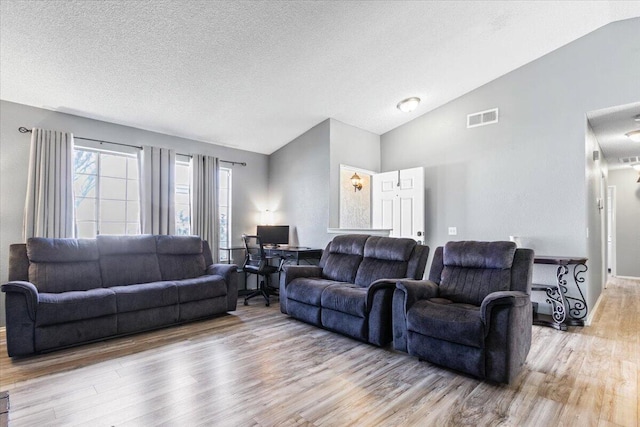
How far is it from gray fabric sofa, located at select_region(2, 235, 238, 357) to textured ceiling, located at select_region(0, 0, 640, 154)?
5.72ft

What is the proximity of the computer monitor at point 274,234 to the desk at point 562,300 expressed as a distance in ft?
12.2

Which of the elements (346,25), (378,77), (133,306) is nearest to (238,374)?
(133,306)

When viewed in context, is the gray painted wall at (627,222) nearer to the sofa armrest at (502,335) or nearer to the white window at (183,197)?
the sofa armrest at (502,335)

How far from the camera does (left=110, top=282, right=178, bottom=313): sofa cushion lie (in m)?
3.44

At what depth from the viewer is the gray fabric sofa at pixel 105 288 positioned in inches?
116

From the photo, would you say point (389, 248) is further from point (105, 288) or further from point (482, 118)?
point (105, 288)

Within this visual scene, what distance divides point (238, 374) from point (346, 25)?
3.38 m

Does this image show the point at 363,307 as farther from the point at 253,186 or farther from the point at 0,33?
the point at 0,33

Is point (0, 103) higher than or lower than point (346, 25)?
lower

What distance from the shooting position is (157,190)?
4.75m

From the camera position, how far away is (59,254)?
11.7ft

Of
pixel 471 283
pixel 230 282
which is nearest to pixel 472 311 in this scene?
pixel 471 283

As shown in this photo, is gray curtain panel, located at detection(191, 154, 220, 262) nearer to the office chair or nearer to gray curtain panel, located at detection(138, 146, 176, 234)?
gray curtain panel, located at detection(138, 146, 176, 234)

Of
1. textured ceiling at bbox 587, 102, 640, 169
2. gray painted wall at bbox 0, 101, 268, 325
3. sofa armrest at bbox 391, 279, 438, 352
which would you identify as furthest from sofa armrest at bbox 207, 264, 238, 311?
textured ceiling at bbox 587, 102, 640, 169
